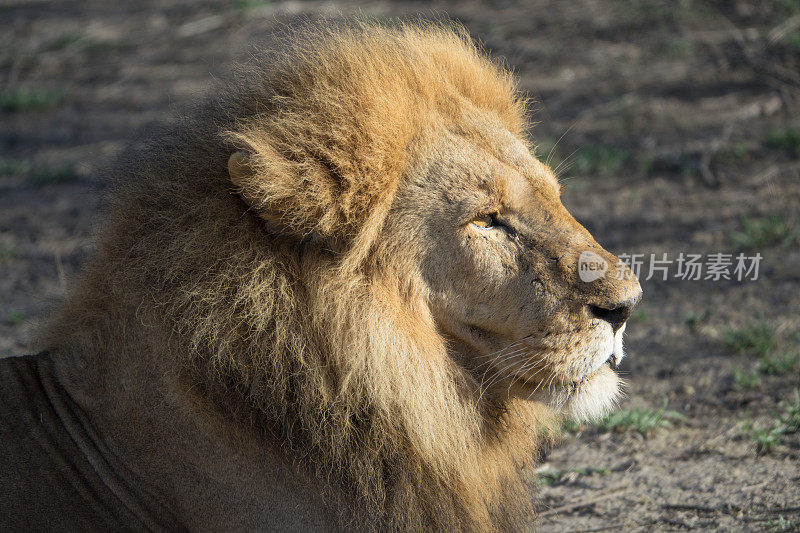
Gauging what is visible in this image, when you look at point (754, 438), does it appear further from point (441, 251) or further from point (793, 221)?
point (793, 221)

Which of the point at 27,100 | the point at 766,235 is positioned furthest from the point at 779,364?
the point at 27,100

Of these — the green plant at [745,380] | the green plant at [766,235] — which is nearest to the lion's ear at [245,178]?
the green plant at [745,380]

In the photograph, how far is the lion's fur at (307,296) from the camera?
217 cm

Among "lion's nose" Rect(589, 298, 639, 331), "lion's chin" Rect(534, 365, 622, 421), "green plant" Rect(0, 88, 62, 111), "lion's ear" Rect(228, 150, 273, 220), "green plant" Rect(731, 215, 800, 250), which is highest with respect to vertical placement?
"lion's ear" Rect(228, 150, 273, 220)

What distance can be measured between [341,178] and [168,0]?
811 cm

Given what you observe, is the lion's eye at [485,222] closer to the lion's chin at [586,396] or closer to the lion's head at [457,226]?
the lion's head at [457,226]

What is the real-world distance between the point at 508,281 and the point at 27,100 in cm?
646

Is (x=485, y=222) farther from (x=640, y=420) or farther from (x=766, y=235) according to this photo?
(x=766, y=235)

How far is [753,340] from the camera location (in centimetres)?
398

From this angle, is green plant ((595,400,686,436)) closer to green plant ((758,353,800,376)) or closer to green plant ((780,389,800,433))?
green plant ((780,389,800,433))

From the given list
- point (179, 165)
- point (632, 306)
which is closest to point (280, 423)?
point (179, 165)

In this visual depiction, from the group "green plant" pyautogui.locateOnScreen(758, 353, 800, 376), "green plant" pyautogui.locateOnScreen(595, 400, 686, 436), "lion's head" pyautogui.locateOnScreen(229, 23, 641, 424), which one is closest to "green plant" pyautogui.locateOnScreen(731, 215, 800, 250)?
"green plant" pyautogui.locateOnScreen(758, 353, 800, 376)

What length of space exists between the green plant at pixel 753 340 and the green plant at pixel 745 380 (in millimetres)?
178

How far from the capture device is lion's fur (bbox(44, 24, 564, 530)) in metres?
2.17
